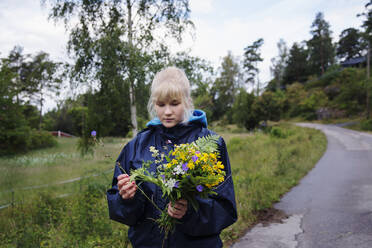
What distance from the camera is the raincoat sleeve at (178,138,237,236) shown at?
1.49 metres

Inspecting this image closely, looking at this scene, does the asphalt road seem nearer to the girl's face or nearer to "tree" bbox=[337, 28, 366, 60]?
the girl's face

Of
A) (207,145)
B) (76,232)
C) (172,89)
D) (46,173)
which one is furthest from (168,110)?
(46,173)

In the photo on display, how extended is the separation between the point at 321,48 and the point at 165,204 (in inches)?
2947

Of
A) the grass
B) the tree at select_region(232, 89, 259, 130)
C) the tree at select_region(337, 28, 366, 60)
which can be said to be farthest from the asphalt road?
the tree at select_region(337, 28, 366, 60)

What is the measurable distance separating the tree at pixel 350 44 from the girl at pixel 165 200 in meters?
72.7

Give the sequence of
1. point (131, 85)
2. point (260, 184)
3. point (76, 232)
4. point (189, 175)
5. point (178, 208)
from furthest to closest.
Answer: point (131, 85), point (260, 184), point (76, 232), point (178, 208), point (189, 175)

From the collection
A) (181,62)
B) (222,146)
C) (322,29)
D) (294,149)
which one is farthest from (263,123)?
(322,29)

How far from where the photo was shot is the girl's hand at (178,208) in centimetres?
136

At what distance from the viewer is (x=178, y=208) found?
1377 mm

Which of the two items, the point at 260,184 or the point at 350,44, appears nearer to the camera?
the point at 260,184

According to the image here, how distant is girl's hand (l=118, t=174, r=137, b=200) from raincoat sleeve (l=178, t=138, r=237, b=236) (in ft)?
1.09

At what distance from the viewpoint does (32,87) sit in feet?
61.6

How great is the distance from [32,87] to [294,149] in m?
17.9

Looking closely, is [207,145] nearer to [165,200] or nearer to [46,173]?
[165,200]
